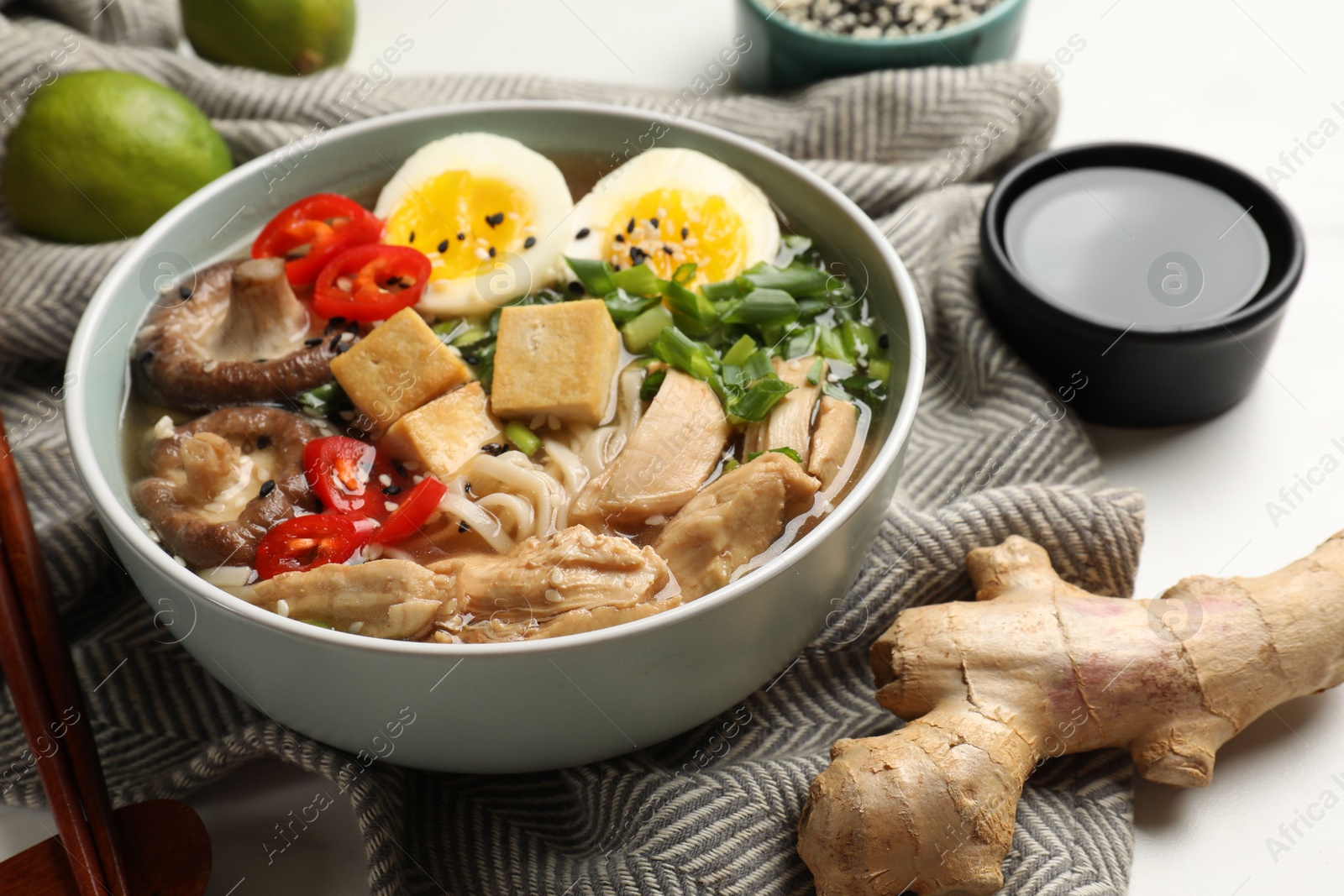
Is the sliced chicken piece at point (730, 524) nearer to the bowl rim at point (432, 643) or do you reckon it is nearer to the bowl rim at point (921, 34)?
the bowl rim at point (432, 643)

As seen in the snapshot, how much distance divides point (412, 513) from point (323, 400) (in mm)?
373

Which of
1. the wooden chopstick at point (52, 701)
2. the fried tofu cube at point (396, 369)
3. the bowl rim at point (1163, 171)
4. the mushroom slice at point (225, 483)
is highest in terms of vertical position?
the bowl rim at point (1163, 171)

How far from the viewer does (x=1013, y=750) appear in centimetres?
194

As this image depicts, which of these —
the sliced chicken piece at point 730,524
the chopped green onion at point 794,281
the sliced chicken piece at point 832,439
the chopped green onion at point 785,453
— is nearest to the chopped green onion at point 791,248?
the chopped green onion at point 794,281

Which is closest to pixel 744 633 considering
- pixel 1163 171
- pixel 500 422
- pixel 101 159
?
pixel 500 422

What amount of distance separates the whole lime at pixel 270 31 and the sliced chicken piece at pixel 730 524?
205cm

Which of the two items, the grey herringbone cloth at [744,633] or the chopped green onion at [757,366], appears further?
the chopped green onion at [757,366]

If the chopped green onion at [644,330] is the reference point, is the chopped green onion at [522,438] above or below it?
below

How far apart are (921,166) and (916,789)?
171 cm

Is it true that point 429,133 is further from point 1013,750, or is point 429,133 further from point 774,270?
point 1013,750

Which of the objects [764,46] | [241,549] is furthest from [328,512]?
[764,46]

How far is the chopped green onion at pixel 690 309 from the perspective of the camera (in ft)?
7.46

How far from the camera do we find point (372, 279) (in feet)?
7.73

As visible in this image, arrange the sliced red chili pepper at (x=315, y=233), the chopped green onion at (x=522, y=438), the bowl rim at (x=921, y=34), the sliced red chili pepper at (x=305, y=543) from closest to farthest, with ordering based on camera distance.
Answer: the sliced red chili pepper at (x=305, y=543)
the chopped green onion at (x=522, y=438)
the sliced red chili pepper at (x=315, y=233)
the bowl rim at (x=921, y=34)
